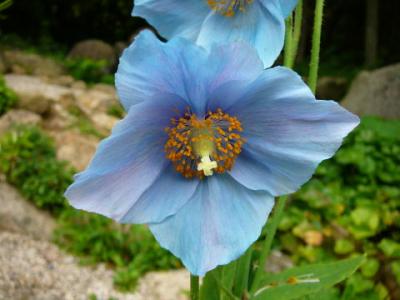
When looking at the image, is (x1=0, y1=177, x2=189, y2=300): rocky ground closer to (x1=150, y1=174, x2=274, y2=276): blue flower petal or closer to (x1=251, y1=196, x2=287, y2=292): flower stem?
(x1=251, y1=196, x2=287, y2=292): flower stem

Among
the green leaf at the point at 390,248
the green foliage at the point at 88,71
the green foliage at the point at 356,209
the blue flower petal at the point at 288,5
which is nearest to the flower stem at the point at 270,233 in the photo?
the blue flower petal at the point at 288,5

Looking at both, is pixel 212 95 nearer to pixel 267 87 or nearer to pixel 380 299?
pixel 267 87

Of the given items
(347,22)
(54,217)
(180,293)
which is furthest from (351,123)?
(347,22)

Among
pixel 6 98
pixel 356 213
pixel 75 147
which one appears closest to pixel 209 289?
pixel 356 213

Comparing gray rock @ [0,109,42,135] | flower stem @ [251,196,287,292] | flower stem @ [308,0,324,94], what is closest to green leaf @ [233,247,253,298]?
flower stem @ [251,196,287,292]

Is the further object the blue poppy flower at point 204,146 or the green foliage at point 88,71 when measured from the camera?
the green foliage at point 88,71

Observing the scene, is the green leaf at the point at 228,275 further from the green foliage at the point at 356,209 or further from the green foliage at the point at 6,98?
the green foliage at the point at 6,98
